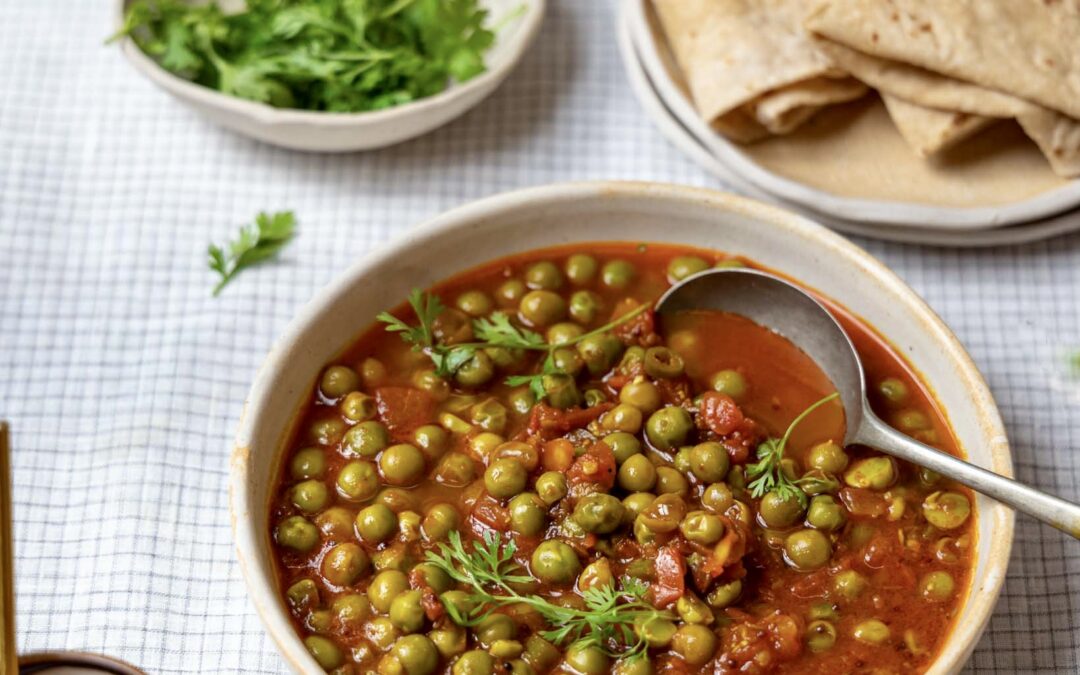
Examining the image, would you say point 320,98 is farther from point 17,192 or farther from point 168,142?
point 17,192

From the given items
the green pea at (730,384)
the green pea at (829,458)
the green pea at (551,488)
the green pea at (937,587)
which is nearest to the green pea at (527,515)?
the green pea at (551,488)

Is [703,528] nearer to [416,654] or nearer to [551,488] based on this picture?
[551,488]

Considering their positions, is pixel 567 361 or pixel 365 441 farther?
pixel 567 361

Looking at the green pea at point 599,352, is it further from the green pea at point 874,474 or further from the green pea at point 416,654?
the green pea at point 416,654

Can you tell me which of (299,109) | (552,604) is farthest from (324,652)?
(299,109)

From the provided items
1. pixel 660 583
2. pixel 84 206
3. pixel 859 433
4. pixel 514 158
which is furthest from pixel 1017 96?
pixel 84 206

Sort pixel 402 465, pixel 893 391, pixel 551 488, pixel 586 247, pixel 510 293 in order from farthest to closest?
pixel 586 247 → pixel 510 293 → pixel 893 391 → pixel 402 465 → pixel 551 488

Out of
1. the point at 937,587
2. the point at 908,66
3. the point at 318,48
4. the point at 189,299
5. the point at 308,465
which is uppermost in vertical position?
the point at 318,48
